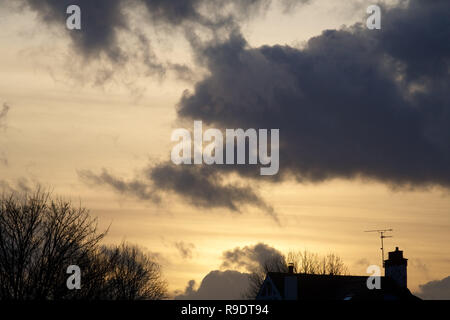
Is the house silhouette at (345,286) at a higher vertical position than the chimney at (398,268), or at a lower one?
lower

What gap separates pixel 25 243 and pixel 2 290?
3126 millimetres

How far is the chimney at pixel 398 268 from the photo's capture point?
2536 inches

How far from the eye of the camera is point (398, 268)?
64875mm

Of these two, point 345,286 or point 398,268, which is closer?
point 398,268

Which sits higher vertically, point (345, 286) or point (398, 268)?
point (398, 268)

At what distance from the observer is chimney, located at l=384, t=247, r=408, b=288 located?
2536 inches

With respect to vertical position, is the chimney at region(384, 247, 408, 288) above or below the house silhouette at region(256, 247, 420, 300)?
above

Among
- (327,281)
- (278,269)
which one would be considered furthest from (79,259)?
(278,269)

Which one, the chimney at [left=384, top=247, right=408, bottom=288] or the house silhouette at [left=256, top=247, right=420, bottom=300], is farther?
the chimney at [left=384, top=247, right=408, bottom=288]

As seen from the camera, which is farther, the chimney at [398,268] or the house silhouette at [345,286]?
the chimney at [398,268]
